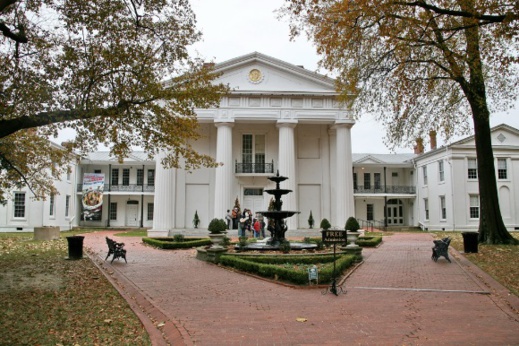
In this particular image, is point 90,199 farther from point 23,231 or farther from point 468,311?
point 468,311

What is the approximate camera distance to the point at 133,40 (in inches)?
511

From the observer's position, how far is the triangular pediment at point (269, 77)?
1268 inches

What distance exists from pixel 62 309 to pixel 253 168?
26670 millimetres

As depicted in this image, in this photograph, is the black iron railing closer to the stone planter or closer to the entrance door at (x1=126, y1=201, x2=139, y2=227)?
the entrance door at (x1=126, y1=201, x2=139, y2=227)

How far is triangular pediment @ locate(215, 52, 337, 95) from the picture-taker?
32.2 metres

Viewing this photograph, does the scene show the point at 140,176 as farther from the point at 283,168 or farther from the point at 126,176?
the point at 283,168

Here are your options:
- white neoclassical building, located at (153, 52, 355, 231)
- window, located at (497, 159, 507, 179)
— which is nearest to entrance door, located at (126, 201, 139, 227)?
white neoclassical building, located at (153, 52, 355, 231)

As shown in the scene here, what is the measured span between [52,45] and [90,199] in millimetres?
28534

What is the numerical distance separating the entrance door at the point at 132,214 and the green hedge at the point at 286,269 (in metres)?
32.8

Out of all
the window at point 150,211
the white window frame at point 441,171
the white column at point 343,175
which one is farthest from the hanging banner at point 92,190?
the white window frame at point 441,171

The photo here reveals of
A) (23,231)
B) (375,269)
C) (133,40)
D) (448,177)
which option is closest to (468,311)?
(375,269)

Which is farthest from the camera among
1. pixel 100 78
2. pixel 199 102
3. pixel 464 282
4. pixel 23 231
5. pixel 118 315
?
pixel 23 231

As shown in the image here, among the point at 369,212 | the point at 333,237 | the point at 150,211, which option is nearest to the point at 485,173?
the point at 333,237

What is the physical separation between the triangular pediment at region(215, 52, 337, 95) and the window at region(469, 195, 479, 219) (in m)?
15.4
